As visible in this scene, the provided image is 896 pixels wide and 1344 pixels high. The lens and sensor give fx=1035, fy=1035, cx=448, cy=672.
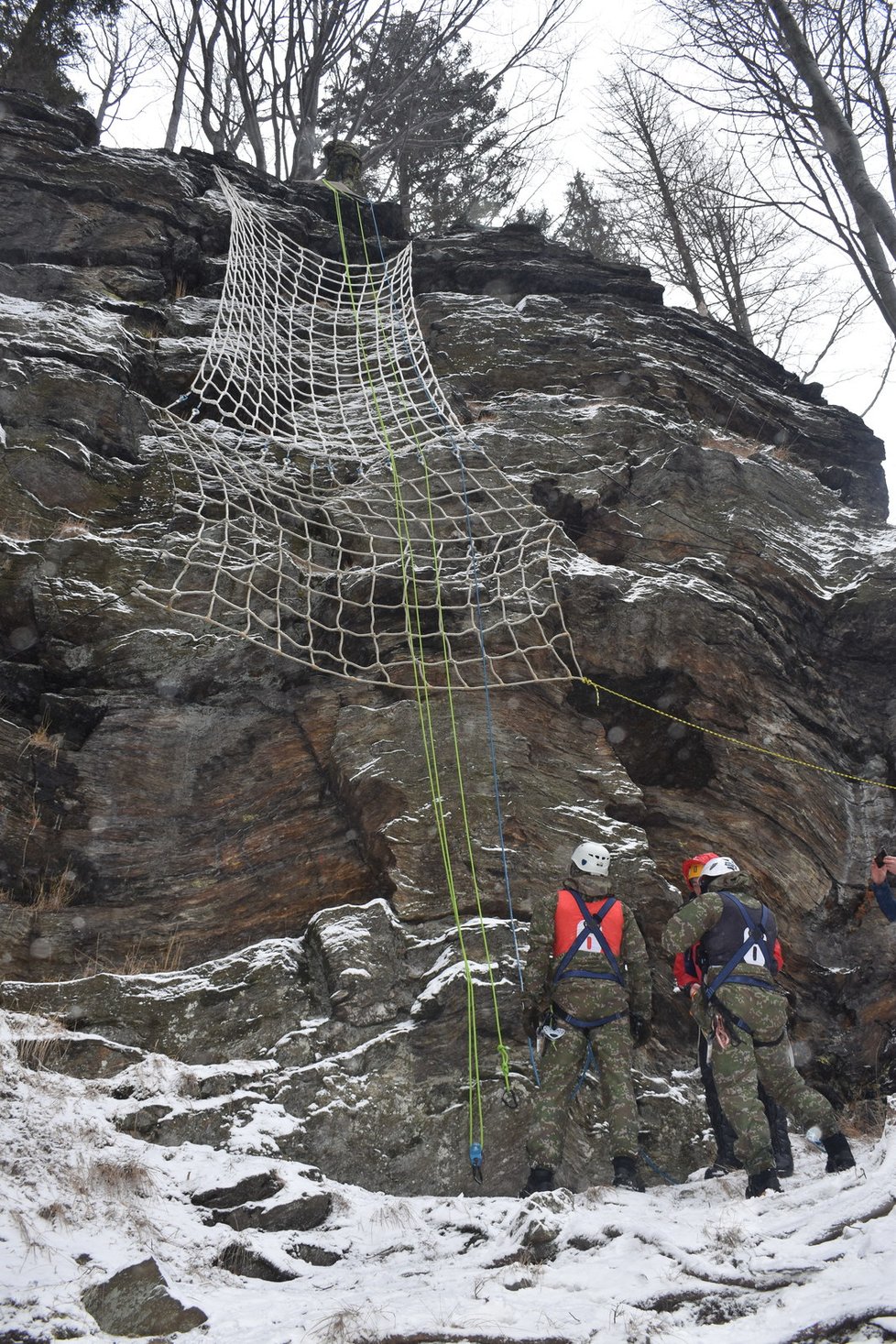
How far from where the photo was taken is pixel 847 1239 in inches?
139

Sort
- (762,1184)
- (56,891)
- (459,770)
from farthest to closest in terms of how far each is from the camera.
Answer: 1. (459,770)
2. (56,891)
3. (762,1184)

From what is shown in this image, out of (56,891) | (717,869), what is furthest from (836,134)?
(56,891)

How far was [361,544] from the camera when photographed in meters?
7.88

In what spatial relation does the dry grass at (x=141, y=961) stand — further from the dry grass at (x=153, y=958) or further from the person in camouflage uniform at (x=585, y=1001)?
the person in camouflage uniform at (x=585, y=1001)

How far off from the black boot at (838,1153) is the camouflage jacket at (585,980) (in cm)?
95

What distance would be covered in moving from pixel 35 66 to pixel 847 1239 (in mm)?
18308

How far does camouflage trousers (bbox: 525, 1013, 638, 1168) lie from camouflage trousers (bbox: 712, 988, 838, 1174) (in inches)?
16.3

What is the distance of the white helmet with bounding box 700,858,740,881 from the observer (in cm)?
504

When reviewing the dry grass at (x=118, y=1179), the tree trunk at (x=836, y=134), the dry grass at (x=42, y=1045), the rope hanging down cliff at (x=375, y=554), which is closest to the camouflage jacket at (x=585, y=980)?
the rope hanging down cliff at (x=375, y=554)

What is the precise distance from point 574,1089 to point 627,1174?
409mm

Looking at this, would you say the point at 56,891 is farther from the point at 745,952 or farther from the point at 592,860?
the point at 745,952

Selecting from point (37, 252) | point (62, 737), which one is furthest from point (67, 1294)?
point (37, 252)

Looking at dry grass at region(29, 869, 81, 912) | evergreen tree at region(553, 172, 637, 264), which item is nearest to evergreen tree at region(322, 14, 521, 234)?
evergreen tree at region(553, 172, 637, 264)

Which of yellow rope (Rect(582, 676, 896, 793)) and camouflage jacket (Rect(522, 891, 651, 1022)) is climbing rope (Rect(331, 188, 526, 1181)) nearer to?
camouflage jacket (Rect(522, 891, 651, 1022))
